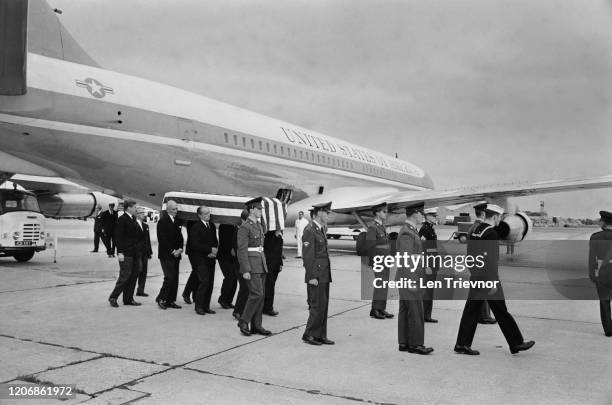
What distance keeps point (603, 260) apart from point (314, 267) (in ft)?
11.9

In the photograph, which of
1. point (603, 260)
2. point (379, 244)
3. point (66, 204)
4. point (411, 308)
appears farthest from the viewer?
point (66, 204)

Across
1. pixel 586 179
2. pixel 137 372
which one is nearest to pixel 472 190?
pixel 586 179

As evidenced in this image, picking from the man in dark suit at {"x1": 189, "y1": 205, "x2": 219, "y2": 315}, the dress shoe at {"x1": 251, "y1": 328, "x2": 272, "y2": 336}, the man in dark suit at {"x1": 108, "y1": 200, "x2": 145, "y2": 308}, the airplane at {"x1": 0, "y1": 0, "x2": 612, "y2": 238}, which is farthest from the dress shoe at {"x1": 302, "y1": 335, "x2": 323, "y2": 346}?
the airplane at {"x1": 0, "y1": 0, "x2": 612, "y2": 238}

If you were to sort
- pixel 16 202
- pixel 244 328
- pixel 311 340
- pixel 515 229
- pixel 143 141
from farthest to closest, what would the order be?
pixel 515 229 < pixel 16 202 < pixel 143 141 < pixel 244 328 < pixel 311 340

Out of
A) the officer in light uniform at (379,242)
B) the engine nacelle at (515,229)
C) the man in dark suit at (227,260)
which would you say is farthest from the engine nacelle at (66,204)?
the officer in light uniform at (379,242)

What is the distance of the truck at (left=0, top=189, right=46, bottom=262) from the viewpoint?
1280cm

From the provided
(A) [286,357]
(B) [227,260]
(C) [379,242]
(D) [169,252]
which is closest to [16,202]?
(D) [169,252]

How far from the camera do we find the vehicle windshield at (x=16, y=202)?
42.7ft

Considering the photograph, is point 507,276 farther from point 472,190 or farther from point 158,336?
point 158,336

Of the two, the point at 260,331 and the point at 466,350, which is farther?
the point at 260,331

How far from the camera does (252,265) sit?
6441 mm

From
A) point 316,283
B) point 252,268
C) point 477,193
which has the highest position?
point 477,193

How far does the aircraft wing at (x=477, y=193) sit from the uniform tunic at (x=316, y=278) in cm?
918

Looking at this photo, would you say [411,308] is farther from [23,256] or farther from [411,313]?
[23,256]
